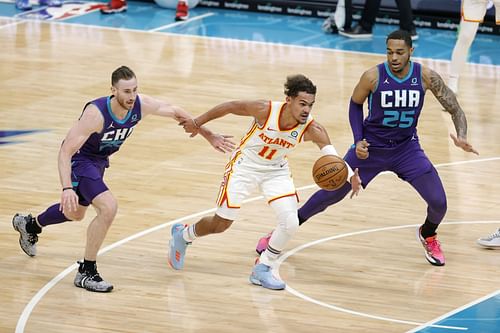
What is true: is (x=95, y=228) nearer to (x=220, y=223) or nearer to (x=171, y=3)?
(x=220, y=223)

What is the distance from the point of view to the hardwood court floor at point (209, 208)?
796 centimetres

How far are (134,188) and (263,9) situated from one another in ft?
32.7

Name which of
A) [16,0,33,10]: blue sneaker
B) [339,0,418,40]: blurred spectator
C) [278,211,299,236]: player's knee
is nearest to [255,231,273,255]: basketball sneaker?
[278,211,299,236]: player's knee

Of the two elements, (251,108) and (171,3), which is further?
(171,3)

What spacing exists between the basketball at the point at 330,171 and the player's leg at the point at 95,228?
1.60 metres

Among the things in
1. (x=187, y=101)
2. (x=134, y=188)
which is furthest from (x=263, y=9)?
(x=134, y=188)

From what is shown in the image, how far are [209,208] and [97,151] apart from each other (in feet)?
7.31

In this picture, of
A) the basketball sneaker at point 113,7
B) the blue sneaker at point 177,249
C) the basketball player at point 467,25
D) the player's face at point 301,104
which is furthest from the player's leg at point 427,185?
the basketball sneaker at point 113,7

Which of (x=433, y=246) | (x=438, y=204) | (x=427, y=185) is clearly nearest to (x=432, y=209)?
(x=438, y=204)

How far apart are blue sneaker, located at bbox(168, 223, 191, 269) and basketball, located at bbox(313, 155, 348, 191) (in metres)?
1.24

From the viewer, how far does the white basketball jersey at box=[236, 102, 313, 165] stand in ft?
27.3

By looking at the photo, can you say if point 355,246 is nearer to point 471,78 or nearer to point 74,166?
point 74,166

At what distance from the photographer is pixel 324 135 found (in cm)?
844

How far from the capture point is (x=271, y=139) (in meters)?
8.36
